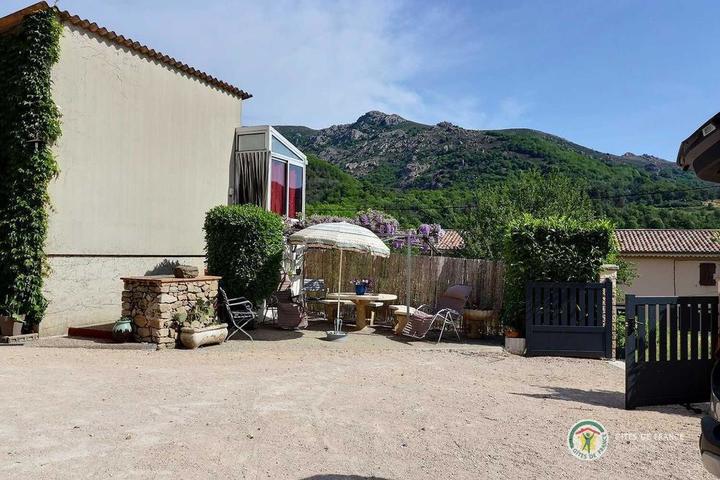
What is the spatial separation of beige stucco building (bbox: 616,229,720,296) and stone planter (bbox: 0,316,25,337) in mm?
31667

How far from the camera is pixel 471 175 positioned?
4450 centimetres

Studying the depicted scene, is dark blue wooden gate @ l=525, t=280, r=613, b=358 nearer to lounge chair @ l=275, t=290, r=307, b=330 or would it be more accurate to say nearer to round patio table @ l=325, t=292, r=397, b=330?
round patio table @ l=325, t=292, r=397, b=330

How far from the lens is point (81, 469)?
11.2 feet

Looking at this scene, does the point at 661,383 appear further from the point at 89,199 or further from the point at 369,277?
the point at 89,199

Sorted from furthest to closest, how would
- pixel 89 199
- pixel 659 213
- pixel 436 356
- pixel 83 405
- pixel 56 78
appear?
pixel 659 213 → pixel 89 199 → pixel 56 78 → pixel 436 356 → pixel 83 405

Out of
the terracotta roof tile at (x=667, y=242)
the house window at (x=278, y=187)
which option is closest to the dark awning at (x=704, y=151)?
the house window at (x=278, y=187)

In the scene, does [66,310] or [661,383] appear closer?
[661,383]

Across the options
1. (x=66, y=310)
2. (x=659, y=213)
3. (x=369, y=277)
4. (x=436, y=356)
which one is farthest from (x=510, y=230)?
(x=659, y=213)

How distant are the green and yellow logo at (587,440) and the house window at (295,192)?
10.4 meters

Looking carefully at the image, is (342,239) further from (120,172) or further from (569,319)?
(120,172)

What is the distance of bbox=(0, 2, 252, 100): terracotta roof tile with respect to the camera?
879cm

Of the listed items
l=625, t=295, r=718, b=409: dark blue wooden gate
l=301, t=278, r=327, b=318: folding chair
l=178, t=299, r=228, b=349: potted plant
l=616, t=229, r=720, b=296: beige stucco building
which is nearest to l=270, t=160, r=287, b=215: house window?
l=301, t=278, r=327, b=318: folding chair

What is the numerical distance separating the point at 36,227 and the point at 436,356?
22.4ft

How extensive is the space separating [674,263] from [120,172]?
33.0 meters
